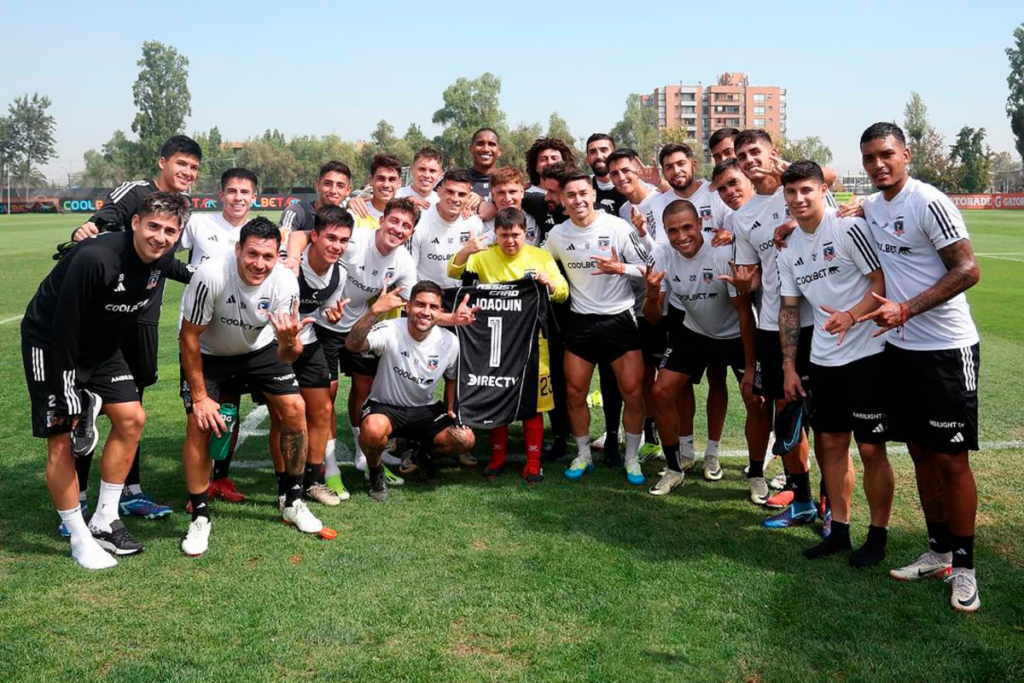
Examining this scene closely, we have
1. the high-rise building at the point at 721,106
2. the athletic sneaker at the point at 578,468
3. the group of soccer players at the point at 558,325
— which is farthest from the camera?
the high-rise building at the point at 721,106

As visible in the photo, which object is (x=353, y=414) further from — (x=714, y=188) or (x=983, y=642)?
(x=983, y=642)

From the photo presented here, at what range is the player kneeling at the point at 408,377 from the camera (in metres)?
6.12

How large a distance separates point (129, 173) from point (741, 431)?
109 metres

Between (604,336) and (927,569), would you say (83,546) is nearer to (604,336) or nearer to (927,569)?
(604,336)

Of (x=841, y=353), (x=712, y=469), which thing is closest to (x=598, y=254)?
(x=712, y=469)

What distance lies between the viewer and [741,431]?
310 inches

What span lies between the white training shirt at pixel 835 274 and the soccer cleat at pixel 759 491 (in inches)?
54.0

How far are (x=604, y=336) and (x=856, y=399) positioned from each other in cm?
228

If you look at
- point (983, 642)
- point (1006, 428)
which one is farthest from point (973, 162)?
point (983, 642)

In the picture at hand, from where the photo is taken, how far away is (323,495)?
5.99m

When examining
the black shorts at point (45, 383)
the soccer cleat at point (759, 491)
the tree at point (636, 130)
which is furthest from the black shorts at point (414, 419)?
the tree at point (636, 130)

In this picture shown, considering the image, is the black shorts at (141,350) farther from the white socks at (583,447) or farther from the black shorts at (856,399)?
the black shorts at (856,399)

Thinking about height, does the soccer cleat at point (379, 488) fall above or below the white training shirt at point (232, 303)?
below

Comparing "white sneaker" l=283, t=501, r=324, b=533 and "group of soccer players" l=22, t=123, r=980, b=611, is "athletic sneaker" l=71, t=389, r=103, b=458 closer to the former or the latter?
"group of soccer players" l=22, t=123, r=980, b=611
